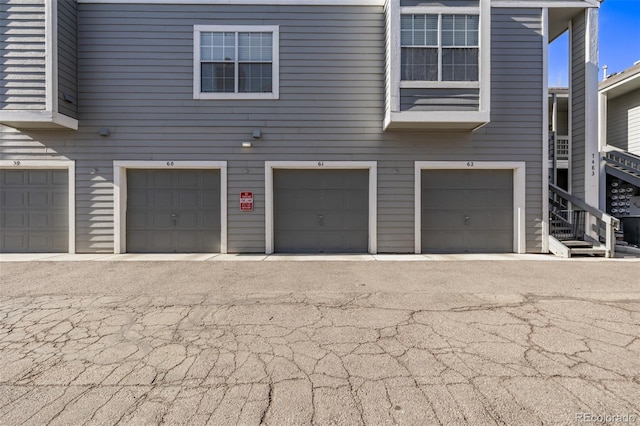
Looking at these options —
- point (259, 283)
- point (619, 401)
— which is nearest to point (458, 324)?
point (619, 401)

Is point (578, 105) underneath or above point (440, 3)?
underneath

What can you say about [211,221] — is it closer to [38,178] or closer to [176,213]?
[176,213]

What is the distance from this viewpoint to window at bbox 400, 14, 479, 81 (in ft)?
22.6

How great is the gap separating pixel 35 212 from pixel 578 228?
14160 mm

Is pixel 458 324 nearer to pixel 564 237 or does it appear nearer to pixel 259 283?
pixel 259 283

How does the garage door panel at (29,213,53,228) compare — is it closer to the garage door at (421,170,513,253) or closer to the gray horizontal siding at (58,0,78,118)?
the gray horizontal siding at (58,0,78,118)

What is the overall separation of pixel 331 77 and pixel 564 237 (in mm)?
7427

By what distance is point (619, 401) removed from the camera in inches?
76.3

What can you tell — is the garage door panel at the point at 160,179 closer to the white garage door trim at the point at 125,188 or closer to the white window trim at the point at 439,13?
the white garage door trim at the point at 125,188

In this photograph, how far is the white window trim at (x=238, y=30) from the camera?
24.3ft

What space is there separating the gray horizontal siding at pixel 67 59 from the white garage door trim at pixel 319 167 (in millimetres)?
4822

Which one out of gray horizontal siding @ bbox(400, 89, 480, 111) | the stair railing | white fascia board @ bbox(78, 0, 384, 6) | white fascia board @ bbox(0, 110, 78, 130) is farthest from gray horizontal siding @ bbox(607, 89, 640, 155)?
white fascia board @ bbox(0, 110, 78, 130)

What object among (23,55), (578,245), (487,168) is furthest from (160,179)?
(578,245)

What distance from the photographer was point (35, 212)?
747cm
